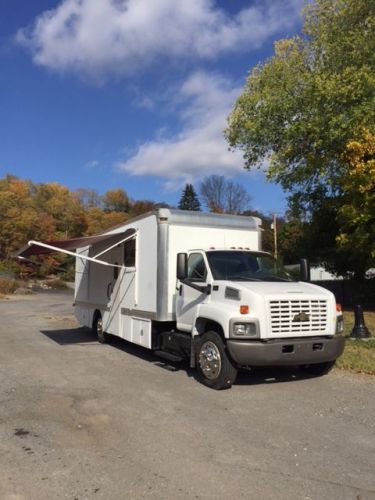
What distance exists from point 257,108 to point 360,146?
632cm

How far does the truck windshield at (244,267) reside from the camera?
8.84 meters

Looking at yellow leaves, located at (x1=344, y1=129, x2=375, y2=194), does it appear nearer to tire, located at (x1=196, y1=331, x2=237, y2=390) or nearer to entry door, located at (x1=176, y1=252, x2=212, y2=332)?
entry door, located at (x1=176, y1=252, x2=212, y2=332)

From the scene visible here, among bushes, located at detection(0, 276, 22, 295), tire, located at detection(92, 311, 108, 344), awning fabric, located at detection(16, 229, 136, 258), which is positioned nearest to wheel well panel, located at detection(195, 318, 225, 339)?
awning fabric, located at detection(16, 229, 136, 258)

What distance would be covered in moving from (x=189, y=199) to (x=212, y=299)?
9493cm

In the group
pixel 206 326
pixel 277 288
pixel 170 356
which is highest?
pixel 277 288

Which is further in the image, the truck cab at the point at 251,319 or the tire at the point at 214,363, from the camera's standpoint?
the tire at the point at 214,363

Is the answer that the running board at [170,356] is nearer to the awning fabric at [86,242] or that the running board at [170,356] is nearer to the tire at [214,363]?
the tire at [214,363]

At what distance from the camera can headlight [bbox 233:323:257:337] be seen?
771 centimetres

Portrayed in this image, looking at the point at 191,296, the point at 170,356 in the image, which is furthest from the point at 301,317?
the point at 170,356

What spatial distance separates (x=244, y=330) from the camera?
304 inches

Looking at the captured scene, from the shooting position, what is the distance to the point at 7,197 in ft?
228

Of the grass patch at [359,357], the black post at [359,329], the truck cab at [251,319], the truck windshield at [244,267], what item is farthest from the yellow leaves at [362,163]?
the truck cab at [251,319]

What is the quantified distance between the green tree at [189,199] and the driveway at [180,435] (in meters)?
91.7

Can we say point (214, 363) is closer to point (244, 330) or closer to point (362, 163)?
point (244, 330)
